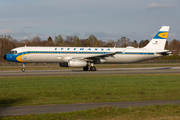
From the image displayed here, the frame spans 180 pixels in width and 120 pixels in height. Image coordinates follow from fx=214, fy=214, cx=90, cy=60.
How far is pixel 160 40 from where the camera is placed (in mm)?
41875

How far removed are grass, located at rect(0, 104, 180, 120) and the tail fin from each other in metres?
32.6

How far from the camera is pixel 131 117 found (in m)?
8.82

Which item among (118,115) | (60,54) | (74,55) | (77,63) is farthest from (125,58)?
(118,115)

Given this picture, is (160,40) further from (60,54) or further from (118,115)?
(118,115)

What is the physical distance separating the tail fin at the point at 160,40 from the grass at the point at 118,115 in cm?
3265

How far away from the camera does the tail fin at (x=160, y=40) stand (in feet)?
136

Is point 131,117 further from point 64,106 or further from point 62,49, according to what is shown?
point 62,49

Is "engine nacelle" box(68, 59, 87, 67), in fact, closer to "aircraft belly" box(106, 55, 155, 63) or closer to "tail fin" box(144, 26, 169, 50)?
"aircraft belly" box(106, 55, 155, 63)

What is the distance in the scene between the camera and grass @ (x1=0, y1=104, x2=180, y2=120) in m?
8.77

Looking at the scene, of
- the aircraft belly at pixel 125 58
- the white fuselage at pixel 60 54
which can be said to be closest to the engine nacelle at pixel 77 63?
the white fuselage at pixel 60 54

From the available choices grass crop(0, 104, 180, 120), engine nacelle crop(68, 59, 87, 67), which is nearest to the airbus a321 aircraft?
engine nacelle crop(68, 59, 87, 67)

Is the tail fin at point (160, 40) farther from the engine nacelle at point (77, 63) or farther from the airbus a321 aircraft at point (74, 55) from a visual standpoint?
the engine nacelle at point (77, 63)

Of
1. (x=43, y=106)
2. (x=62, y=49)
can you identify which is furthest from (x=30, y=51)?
(x=43, y=106)

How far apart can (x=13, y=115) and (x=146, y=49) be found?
1367 inches
